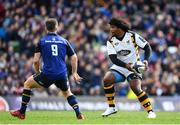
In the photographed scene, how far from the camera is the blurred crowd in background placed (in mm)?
26719

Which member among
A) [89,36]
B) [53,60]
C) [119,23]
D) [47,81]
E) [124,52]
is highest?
[119,23]

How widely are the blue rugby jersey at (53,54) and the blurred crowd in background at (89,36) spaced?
34.5ft

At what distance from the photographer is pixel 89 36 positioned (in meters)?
29.3

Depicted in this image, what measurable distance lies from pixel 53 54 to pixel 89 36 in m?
13.5

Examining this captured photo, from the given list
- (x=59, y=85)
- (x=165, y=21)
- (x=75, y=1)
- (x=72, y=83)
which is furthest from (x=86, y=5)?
(x=59, y=85)

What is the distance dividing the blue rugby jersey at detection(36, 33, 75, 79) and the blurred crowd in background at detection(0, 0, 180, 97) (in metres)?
10.5

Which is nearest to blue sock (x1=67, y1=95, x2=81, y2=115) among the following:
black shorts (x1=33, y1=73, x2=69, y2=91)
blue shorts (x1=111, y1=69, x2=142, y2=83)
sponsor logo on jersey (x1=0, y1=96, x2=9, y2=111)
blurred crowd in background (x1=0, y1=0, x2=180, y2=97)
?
black shorts (x1=33, y1=73, x2=69, y2=91)

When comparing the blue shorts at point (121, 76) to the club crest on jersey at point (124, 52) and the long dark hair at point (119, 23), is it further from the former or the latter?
the long dark hair at point (119, 23)

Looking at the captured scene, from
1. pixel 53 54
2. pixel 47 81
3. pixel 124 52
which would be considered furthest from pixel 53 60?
pixel 124 52

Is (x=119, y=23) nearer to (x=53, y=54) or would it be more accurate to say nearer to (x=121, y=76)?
(x=121, y=76)

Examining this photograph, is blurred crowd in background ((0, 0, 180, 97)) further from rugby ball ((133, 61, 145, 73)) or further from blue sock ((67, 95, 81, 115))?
blue sock ((67, 95, 81, 115))

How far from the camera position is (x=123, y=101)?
2405cm

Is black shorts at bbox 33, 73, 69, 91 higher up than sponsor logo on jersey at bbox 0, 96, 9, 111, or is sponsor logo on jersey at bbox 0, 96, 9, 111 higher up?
black shorts at bbox 33, 73, 69, 91

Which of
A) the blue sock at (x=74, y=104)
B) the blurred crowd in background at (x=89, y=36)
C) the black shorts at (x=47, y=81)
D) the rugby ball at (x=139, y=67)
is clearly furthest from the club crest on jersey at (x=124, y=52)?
the blurred crowd in background at (x=89, y=36)
